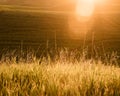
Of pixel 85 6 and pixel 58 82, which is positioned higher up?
pixel 58 82

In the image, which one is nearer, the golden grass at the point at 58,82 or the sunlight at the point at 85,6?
the golden grass at the point at 58,82

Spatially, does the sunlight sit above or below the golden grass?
below

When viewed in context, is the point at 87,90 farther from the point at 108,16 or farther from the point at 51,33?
the point at 108,16

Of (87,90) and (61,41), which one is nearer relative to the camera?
(87,90)

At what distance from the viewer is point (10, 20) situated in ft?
233

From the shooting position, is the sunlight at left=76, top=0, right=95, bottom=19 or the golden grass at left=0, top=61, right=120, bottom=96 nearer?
the golden grass at left=0, top=61, right=120, bottom=96

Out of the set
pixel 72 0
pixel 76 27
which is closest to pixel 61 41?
pixel 76 27

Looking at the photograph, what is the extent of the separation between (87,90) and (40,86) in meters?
0.62

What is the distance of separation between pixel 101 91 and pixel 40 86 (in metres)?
0.80

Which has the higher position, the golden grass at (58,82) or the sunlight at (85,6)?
the golden grass at (58,82)

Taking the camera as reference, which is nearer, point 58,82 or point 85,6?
point 58,82

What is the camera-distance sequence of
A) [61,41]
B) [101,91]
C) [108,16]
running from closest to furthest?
[101,91]
[61,41]
[108,16]

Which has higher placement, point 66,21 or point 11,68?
point 11,68

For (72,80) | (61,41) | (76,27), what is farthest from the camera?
(76,27)
